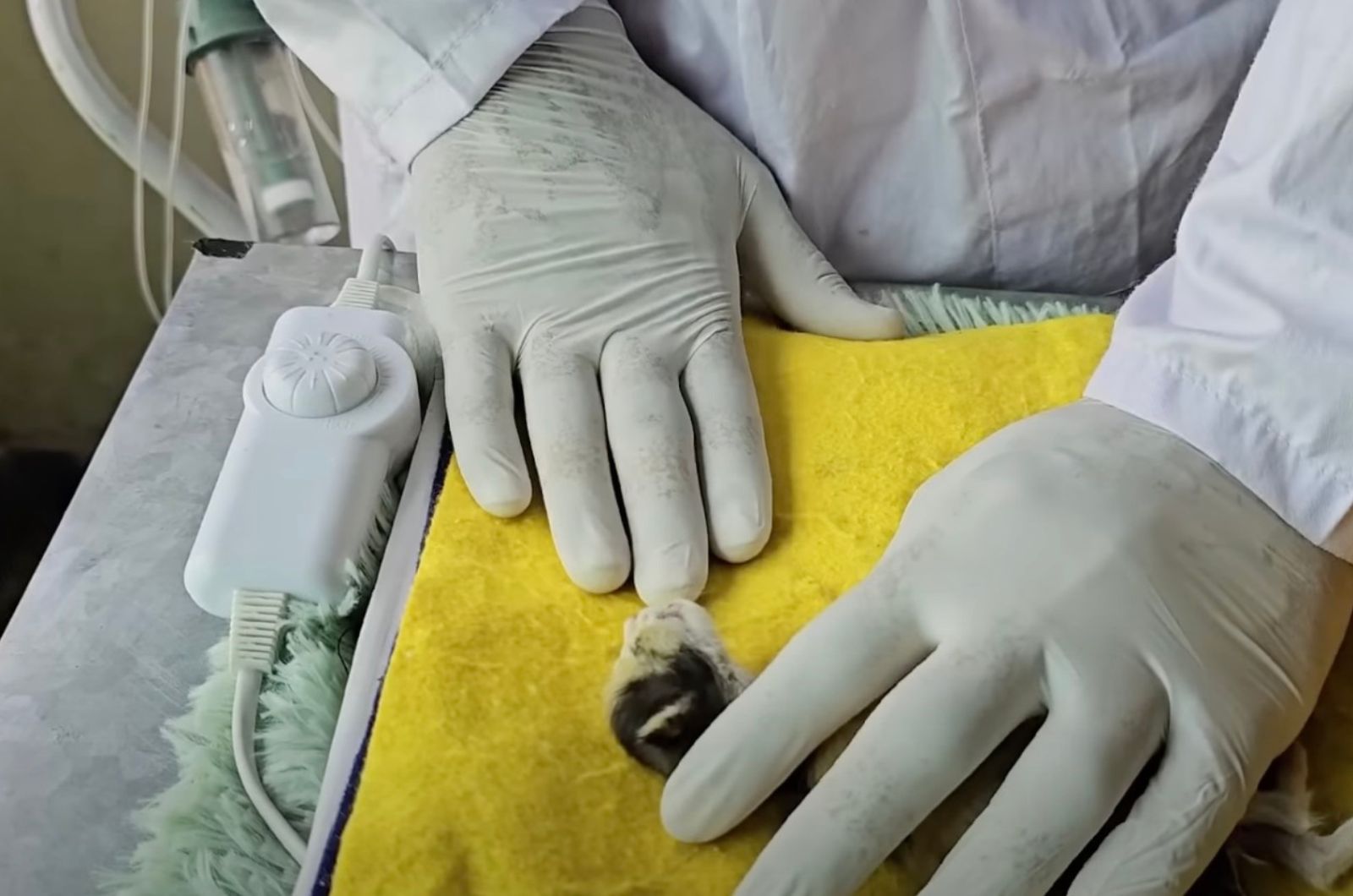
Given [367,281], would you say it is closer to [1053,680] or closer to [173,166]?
[1053,680]

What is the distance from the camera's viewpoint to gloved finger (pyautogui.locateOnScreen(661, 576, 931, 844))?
43 centimetres

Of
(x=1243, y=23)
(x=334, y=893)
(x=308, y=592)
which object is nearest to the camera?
(x=334, y=893)

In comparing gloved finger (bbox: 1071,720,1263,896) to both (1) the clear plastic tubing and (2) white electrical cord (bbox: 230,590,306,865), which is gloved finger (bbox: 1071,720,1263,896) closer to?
(2) white electrical cord (bbox: 230,590,306,865)

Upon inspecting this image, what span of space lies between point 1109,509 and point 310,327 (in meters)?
0.36

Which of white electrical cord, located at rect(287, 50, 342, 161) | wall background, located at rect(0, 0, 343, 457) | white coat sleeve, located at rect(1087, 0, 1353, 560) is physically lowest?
wall background, located at rect(0, 0, 343, 457)

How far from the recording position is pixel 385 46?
2.15 feet

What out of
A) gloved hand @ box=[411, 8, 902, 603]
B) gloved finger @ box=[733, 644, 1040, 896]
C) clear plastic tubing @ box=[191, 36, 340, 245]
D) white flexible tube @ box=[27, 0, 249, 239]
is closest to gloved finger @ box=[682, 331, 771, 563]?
gloved hand @ box=[411, 8, 902, 603]

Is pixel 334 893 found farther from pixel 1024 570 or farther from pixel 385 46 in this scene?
pixel 385 46

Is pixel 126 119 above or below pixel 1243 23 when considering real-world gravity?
below

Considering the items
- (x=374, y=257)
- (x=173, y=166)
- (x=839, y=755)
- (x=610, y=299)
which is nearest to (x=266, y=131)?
(x=374, y=257)

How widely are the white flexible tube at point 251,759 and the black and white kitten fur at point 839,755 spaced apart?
5.0 inches

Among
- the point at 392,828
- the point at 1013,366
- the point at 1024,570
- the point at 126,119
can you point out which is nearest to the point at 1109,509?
the point at 1024,570

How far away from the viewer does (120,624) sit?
551mm

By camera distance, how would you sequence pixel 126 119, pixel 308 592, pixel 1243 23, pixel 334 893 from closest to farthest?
pixel 334 893 < pixel 308 592 < pixel 1243 23 < pixel 126 119
